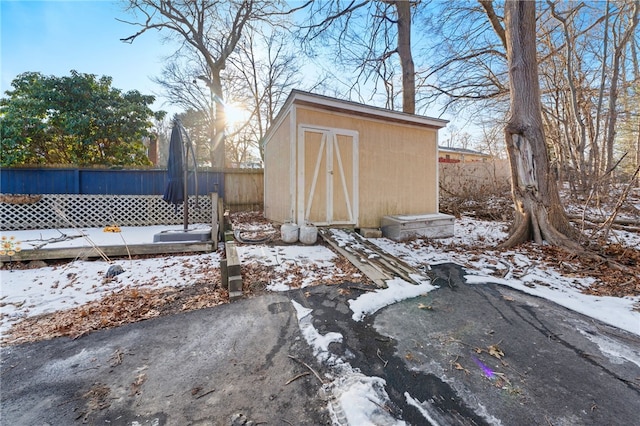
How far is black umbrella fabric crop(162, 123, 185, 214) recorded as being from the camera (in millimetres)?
4594

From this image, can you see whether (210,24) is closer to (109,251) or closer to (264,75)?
(264,75)

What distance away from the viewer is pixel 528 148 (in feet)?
15.6

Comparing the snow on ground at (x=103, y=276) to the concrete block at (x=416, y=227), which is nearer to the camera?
the snow on ground at (x=103, y=276)

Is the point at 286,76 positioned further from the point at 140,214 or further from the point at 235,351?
the point at 235,351

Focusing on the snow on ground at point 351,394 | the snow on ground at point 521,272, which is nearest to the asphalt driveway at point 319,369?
the snow on ground at point 351,394

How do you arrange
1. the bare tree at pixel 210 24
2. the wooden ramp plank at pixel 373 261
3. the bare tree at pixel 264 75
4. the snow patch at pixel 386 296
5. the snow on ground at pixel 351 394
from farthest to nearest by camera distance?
1. the bare tree at pixel 264 75
2. the bare tree at pixel 210 24
3. the wooden ramp plank at pixel 373 261
4. the snow patch at pixel 386 296
5. the snow on ground at pixel 351 394

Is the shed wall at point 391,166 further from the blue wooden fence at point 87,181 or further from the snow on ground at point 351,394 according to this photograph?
the snow on ground at point 351,394

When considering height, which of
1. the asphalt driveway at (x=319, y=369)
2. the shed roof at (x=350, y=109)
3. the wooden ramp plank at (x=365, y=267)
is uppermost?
the shed roof at (x=350, y=109)

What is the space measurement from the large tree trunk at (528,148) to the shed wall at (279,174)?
428 centimetres

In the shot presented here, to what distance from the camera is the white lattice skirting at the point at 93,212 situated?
20.7ft

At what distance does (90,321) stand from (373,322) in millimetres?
2583

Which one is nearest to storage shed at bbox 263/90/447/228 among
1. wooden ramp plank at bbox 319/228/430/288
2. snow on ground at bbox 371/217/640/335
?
wooden ramp plank at bbox 319/228/430/288

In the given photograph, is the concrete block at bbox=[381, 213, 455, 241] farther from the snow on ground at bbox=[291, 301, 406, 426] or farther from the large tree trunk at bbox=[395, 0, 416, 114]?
the large tree trunk at bbox=[395, 0, 416, 114]

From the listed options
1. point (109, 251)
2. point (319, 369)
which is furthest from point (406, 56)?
point (319, 369)
